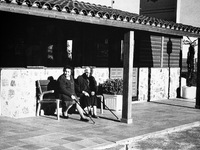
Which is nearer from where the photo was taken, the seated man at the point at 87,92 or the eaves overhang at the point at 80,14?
the eaves overhang at the point at 80,14

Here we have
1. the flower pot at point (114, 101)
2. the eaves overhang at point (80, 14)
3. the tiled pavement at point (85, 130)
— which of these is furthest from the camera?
the flower pot at point (114, 101)

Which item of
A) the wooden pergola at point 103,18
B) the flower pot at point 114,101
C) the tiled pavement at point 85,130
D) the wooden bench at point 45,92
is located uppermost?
Answer: the wooden pergola at point 103,18

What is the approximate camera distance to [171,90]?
16.5 meters

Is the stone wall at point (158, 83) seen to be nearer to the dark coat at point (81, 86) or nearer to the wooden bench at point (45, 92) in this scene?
the dark coat at point (81, 86)

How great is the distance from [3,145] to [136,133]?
321 cm

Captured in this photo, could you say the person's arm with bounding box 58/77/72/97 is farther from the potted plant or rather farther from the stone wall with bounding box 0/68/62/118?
the potted plant

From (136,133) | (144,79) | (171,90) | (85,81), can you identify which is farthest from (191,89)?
(136,133)

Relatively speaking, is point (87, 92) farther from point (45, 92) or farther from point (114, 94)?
point (114, 94)

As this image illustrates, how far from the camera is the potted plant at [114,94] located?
12047mm

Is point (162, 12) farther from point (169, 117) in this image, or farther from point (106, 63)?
point (169, 117)

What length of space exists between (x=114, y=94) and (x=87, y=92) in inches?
67.7

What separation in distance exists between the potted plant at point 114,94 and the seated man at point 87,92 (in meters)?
1.19

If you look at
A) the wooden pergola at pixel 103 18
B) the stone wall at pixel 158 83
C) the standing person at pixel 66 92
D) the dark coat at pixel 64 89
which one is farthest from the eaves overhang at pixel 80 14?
the stone wall at pixel 158 83

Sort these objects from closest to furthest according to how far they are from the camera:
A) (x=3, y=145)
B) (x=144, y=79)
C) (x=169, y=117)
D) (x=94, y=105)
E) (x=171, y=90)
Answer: (x=3, y=145)
(x=94, y=105)
(x=169, y=117)
(x=144, y=79)
(x=171, y=90)
